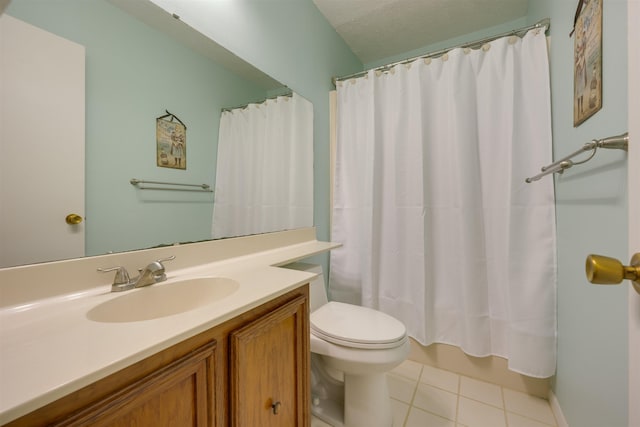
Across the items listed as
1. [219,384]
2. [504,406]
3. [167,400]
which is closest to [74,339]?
[167,400]

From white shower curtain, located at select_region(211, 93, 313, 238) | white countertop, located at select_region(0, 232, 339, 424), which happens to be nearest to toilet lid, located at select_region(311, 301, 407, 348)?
white countertop, located at select_region(0, 232, 339, 424)

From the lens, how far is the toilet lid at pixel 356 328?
3.45 feet

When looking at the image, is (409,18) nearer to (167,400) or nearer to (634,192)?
(634,192)

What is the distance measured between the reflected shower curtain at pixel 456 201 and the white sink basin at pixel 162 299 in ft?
3.67

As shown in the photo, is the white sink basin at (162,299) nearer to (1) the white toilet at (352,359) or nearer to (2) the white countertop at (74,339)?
(2) the white countertop at (74,339)

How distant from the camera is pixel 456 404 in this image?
135 centimetres

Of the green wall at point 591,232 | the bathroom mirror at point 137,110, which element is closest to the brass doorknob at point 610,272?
the green wall at point 591,232

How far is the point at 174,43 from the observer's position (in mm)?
987

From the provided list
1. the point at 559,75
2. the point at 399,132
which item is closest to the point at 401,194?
the point at 399,132

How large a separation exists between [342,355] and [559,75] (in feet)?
5.27

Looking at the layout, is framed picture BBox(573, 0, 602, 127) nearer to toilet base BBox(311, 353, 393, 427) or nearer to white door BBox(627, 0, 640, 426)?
white door BBox(627, 0, 640, 426)

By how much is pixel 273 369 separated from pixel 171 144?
867 mm

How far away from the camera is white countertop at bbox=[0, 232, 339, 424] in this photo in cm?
35

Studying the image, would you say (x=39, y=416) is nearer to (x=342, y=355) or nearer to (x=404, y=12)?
(x=342, y=355)
